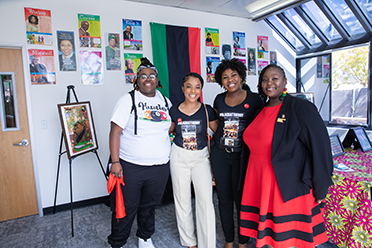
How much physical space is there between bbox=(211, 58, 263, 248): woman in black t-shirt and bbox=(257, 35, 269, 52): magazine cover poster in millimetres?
2754

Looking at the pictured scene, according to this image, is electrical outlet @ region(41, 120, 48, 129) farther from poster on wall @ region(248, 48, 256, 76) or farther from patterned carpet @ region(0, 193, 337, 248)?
poster on wall @ region(248, 48, 256, 76)

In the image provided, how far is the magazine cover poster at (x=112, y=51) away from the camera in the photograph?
10.3 feet

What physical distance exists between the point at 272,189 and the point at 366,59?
3.67 metres

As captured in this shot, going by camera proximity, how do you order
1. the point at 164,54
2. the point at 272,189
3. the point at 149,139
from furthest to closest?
the point at 164,54
the point at 149,139
the point at 272,189

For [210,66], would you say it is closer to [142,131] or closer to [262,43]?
[262,43]

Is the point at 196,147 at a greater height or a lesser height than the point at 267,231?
greater

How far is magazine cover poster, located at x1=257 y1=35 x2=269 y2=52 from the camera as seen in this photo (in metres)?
4.35

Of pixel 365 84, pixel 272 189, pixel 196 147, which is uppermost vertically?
pixel 365 84

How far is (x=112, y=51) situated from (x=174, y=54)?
92 cm

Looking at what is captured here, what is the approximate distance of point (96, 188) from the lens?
3.19 m

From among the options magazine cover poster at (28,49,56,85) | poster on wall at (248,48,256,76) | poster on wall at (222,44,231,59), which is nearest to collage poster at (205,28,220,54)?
poster on wall at (222,44,231,59)

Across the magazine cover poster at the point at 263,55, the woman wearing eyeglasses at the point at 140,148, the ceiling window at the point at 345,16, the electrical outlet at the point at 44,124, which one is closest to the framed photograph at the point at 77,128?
the electrical outlet at the point at 44,124

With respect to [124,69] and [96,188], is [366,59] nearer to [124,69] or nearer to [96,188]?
[124,69]

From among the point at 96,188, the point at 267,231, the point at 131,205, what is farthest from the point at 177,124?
the point at 96,188
